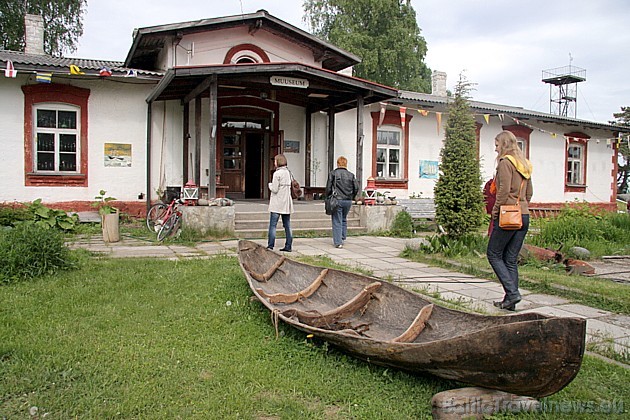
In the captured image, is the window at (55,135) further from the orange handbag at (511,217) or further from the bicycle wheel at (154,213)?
the orange handbag at (511,217)

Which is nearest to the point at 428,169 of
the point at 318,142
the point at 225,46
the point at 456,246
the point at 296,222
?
the point at 318,142

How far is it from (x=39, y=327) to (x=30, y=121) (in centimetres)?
946

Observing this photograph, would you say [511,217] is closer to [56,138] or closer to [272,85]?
[272,85]

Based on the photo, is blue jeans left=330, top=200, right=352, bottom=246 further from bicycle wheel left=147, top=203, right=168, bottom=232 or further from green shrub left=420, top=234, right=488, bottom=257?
bicycle wheel left=147, top=203, right=168, bottom=232

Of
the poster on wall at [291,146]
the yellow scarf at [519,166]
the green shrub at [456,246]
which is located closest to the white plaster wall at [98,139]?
the poster on wall at [291,146]

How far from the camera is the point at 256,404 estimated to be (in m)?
3.04

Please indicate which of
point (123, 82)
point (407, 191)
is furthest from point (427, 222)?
point (123, 82)

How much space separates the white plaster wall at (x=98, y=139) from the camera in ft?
38.8

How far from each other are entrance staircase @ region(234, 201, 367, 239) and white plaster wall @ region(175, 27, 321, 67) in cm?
454

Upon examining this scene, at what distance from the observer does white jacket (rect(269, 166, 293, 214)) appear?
8.31m

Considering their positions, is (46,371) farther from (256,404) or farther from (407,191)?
(407,191)

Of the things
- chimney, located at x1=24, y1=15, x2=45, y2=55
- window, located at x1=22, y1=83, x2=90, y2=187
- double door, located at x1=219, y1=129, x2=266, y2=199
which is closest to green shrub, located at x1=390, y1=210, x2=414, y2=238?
double door, located at x1=219, y1=129, x2=266, y2=199

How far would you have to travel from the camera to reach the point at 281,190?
836 centimetres

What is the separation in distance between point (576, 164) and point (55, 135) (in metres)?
19.2
